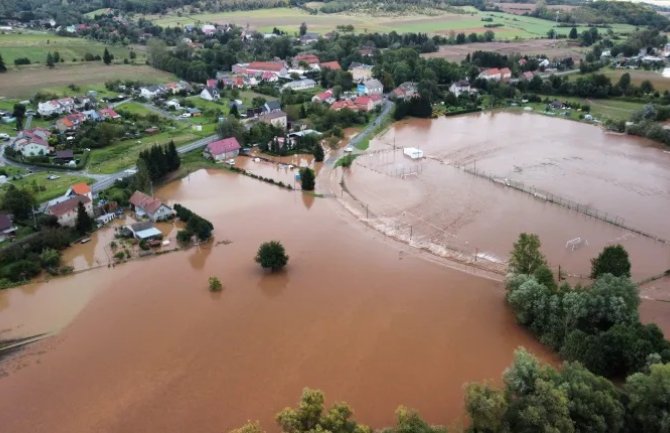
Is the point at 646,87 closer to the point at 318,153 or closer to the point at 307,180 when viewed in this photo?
the point at 318,153

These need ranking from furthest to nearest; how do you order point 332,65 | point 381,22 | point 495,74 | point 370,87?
point 381,22, point 332,65, point 495,74, point 370,87

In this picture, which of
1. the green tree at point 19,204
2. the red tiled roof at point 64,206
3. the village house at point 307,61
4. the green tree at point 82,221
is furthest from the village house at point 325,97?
the green tree at point 19,204

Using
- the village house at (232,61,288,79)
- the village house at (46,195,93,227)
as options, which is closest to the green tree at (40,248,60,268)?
→ the village house at (46,195,93,227)

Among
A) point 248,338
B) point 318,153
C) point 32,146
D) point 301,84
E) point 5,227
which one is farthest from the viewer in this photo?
point 301,84

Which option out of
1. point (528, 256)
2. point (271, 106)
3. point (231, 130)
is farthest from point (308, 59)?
point (528, 256)

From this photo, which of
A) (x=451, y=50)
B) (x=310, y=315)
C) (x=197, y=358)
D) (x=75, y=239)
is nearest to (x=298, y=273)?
(x=310, y=315)

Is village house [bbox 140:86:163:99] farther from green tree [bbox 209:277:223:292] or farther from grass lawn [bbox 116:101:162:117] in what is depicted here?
green tree [bbox 209:277:223:292]
